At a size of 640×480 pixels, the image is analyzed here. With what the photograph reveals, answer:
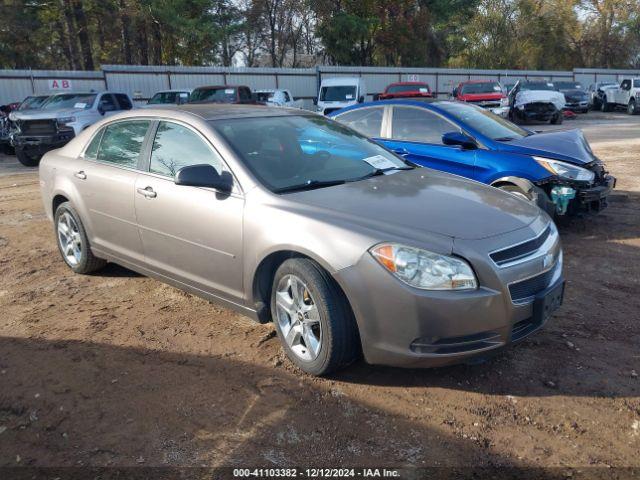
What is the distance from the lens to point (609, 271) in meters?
5.12

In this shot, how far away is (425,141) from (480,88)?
1685 cm

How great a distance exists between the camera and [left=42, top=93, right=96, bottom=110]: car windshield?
1414cm

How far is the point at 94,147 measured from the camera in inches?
198

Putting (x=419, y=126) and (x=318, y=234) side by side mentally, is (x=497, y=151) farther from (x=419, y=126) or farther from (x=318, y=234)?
(x=318, y=234)

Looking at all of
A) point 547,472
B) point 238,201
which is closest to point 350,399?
point 547,472

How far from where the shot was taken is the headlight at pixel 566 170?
596 cm

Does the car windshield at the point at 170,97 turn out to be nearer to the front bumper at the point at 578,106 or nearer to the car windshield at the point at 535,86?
the car windshield at the point at 535,86

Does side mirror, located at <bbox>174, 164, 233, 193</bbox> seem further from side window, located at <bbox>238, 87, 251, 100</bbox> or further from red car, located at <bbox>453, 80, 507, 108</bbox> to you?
red car, located at <bbox>453, 80, 507, 108</bbox>

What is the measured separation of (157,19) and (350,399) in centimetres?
2916

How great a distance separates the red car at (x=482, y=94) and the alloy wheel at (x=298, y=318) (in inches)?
741

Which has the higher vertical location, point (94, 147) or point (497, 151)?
point (94, 147)

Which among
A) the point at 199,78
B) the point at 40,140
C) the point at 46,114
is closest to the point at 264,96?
the point at 199,78

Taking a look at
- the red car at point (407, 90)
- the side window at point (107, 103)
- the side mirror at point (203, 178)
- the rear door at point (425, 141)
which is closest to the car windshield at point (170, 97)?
the side window at point (107, 103)

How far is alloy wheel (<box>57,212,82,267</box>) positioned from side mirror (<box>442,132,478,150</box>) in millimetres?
3948
